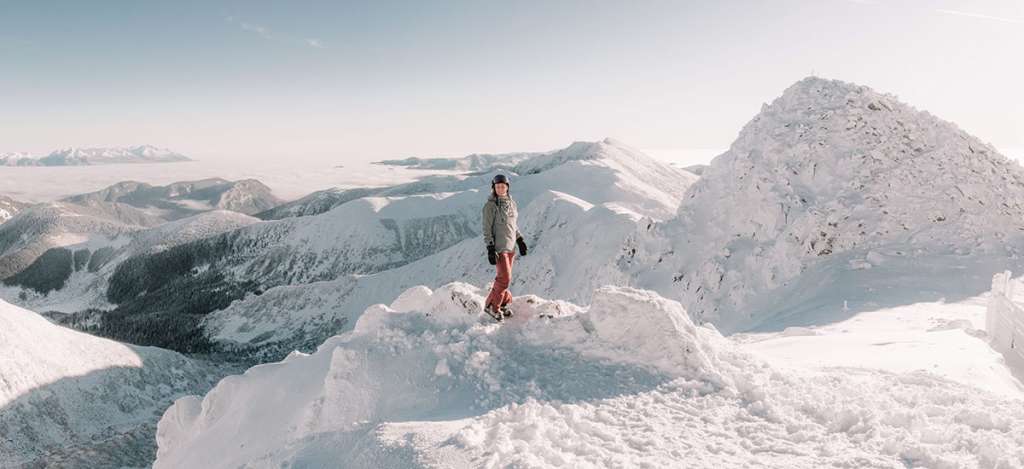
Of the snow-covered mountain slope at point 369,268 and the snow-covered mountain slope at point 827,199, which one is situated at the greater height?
the snow-covered mountain slope at point 827,199

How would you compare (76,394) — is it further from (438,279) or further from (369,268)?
(369,268)

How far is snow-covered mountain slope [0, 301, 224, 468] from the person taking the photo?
59844 mm

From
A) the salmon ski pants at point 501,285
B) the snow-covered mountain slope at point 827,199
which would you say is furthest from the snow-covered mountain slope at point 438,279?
the salmon ski pants at point 501,285

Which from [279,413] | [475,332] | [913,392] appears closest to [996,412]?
[913,392]

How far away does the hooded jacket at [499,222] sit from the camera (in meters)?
11.2

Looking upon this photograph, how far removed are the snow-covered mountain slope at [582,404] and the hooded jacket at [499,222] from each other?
50.7 inches

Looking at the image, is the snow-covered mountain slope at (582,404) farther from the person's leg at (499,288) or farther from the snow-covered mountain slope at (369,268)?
the snow-covered mountain slope at (369,268)

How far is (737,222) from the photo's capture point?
29094 mm

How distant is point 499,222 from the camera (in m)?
11.2

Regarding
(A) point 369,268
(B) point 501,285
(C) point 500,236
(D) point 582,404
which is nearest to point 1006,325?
(D) point 582,404

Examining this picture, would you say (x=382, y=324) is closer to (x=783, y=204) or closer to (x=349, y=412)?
(x=349, y=412)

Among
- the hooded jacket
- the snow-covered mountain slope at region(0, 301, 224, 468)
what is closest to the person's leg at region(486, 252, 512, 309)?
the hooded jacket

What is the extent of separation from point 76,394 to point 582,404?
88343mm

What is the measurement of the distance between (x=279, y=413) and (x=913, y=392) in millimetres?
10581
